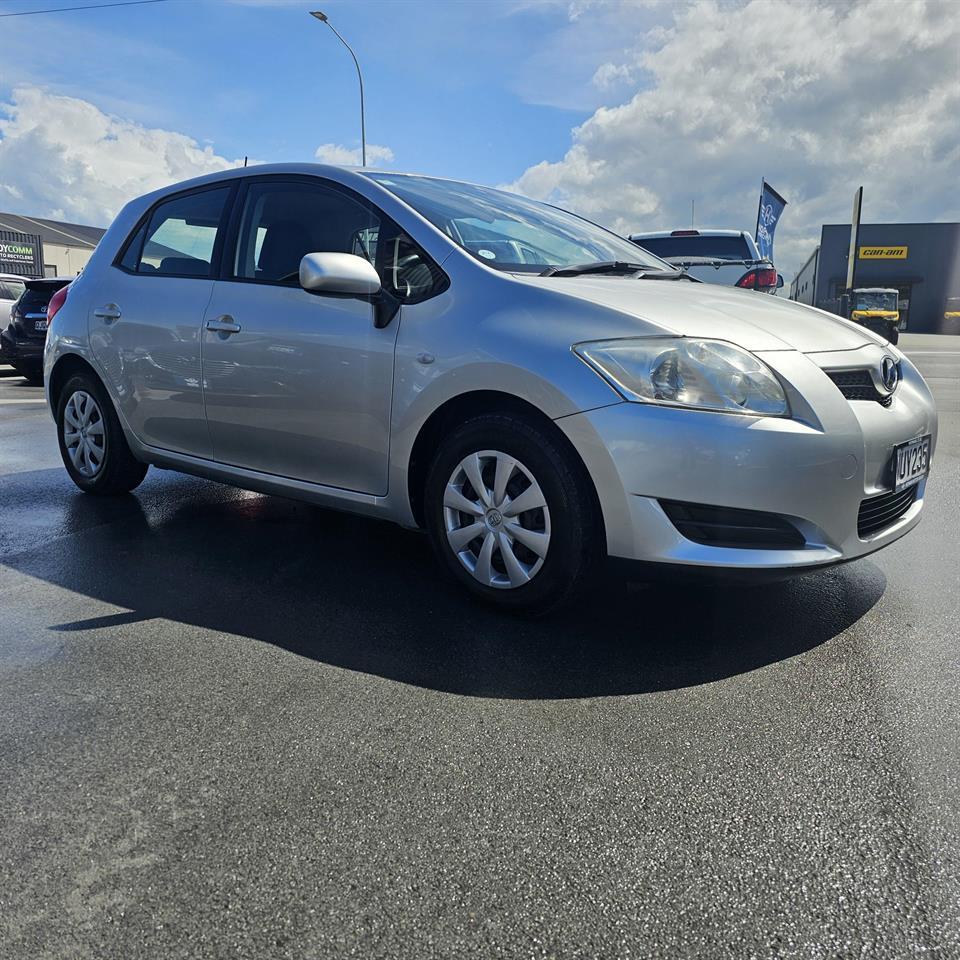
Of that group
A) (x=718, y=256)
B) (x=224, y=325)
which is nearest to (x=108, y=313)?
(x=224, y=325)

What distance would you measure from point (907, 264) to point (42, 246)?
6287 cm

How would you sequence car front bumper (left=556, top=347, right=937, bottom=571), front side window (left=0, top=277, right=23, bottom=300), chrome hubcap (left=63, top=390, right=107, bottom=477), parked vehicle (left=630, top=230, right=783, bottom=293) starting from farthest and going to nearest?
1. front side window (left=0, top=277, right=23, bottom=300)
2. parked vehicle (left=630, top=230, right=783, bottom=293)
3. chrome hubcap (left=63, top=390, right=107, bottom=477)
4. car front bumper (left=556, top=347, right=937, bottom=571)

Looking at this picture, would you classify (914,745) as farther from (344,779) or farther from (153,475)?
(153,475)

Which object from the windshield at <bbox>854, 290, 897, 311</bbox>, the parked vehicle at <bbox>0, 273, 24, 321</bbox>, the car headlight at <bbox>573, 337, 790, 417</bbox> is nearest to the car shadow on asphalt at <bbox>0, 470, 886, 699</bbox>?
the car headlight at <bbox>573, 337, 790, 417</bbox>

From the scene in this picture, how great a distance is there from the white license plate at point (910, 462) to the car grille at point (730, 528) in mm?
528

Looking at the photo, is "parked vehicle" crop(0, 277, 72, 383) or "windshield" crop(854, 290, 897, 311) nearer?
"parked vehicle" crop(0, 277, 72, 383)

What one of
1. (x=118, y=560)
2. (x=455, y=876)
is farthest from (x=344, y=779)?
(x=118, y=560)

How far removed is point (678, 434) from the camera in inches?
108

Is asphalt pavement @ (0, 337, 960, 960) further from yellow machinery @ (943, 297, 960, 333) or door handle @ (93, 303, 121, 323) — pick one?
yellow machinery @ (943, 297, 960, 333)

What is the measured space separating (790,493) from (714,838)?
1.19 metres

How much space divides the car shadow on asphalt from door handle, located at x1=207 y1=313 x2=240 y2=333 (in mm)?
1005

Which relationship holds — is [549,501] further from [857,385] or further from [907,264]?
[907,264]

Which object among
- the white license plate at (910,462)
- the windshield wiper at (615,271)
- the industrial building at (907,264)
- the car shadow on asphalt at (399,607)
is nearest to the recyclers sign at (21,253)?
the industrial building at (907,264)

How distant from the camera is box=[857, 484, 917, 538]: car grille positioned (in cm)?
295
